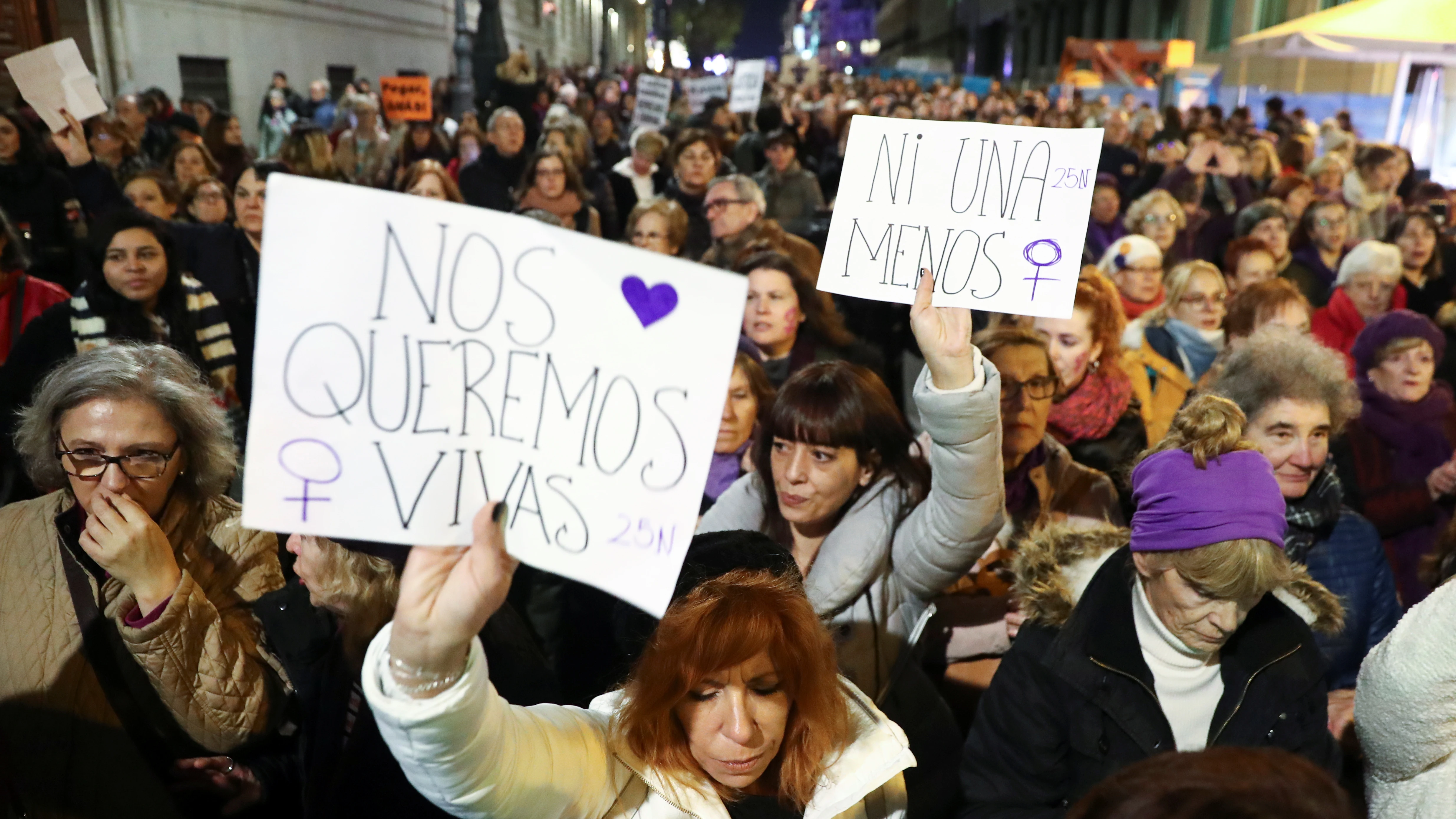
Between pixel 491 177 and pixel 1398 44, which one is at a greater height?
pixel 1398 44

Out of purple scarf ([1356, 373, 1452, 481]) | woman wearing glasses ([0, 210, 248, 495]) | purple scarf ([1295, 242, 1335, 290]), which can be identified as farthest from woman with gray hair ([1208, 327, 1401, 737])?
purple scarf ([1295, 242, 1335, 290])

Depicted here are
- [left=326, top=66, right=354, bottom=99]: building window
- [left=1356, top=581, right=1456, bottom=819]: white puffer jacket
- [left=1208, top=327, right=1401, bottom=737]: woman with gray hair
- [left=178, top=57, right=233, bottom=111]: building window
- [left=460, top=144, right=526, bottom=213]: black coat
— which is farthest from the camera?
[left=326, top=66, right=354, bottom=99]: building window

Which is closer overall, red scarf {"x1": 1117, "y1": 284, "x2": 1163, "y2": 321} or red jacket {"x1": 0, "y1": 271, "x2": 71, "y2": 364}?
red jacket {"x1": 0, "y1": 271, "x2": 71, "y2": 364}

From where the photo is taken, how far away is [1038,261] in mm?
A: 2188

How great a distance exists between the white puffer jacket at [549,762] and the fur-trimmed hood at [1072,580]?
1.52ft

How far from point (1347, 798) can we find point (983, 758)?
0.83 meters

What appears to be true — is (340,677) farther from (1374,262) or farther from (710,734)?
(1374,262)

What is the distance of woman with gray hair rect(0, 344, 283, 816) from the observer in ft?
6.73

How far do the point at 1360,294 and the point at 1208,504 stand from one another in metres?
3.96

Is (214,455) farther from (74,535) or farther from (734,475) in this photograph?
(734,475)

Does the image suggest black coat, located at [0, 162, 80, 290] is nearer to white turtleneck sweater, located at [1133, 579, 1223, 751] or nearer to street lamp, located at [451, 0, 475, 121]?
white turtleneck sweater, located at [1133, 579, 1223, 751]

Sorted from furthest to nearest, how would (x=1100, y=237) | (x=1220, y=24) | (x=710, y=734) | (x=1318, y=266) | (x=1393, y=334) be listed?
(x=1220, y=24) < (x=1100, y=237) < (x=1318, y=266) < (x=1393, y=334) < (x=710, y=734)

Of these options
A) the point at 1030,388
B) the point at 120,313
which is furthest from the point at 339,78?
the point at 1030,388

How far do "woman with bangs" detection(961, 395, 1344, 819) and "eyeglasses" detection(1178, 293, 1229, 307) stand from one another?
111 inches
